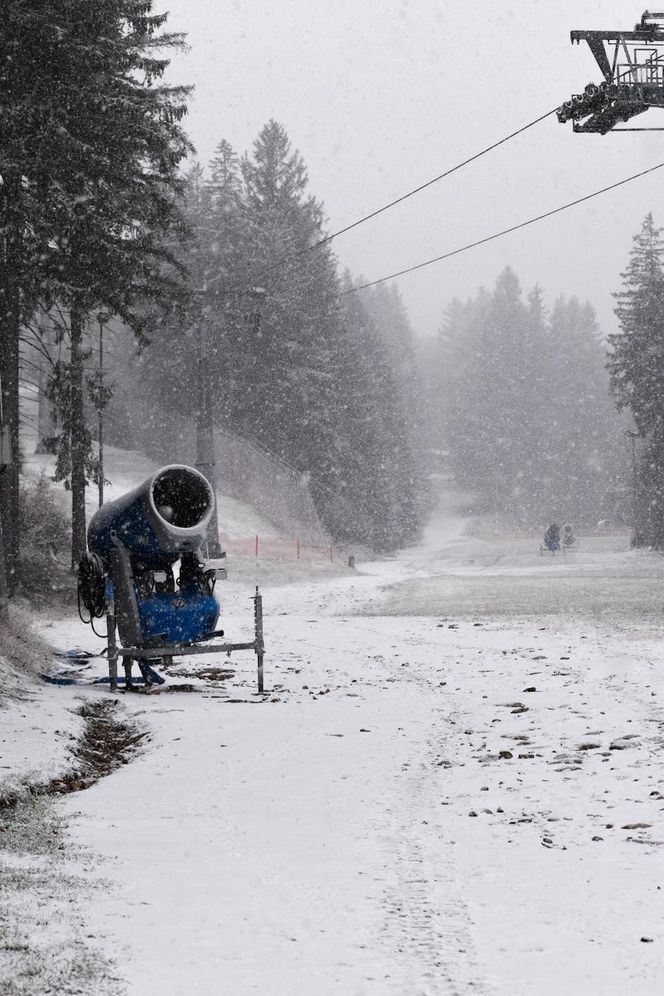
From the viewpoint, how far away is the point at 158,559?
40.5 ft

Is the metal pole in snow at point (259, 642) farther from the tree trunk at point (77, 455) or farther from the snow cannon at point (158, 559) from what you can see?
the tree trunk at point (77, 455)

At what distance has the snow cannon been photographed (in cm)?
1191

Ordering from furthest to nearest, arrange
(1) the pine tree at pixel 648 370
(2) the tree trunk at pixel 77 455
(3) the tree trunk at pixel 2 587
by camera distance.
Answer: (1) the pine tree at pixel 648 370, (2) the tree trunk at pixel 77 455, (3) the tree trunk at pixel 2 587

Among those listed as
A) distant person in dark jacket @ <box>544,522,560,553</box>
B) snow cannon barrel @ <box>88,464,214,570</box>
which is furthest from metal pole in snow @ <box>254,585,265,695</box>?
distant person in dark jacket @ <box>544,522,560,553</box>

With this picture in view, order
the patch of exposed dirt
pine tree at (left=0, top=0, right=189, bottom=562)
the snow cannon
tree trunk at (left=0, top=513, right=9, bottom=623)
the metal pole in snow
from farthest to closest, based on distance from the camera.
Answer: pine tree at (left=0, top=0, right=189, bottom=562) → tree trunk at (left=0, top=513, right=9, bottom=623) → the snow cannon → the metal pole in snow → the patch of exposed dirt

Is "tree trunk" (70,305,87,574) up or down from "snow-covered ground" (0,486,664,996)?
up

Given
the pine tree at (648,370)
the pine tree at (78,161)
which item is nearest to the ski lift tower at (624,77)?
the pine tree at (78,161)

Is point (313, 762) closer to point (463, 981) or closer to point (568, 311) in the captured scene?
point (463, 981)

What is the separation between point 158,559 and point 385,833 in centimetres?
685

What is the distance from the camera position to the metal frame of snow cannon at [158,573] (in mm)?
11844

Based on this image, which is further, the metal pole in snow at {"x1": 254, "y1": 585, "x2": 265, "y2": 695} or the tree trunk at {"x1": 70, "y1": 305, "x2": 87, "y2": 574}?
the tree trunk at {"x1": 70, "y1": 305, "x2": 87, "y2": 574}

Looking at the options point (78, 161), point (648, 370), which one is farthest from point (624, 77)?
point (648, 370)

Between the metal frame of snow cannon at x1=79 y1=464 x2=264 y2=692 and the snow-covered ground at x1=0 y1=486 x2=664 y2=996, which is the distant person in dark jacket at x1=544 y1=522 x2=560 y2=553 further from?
the metal frame of snow cannon at x1=79 y1=464 x2=264 y2=692

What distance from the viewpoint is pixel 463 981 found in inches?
157
